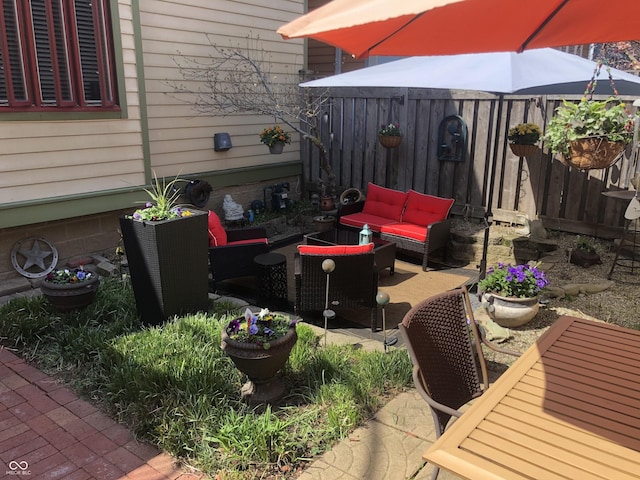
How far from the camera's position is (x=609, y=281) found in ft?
17.5

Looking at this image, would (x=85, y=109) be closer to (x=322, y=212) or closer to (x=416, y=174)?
(x=322, y=212)

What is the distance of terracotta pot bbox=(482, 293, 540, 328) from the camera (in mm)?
4447

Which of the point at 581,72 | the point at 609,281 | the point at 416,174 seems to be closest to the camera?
the point at 581,72

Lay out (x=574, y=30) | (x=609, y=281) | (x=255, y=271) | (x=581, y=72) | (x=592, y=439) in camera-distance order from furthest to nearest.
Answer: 1. (x=255, y=271)
2. (x=609, y=281)
3. (x=581, y=72)
4. (x=574, y=30)
5. (x=592, y=439)

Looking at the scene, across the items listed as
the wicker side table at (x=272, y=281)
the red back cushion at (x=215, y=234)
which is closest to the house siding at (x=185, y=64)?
the red back cushion at (x=215, y=234)

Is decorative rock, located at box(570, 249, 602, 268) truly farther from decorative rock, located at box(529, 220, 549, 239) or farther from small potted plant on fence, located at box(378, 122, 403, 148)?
small potted plant on fence, located at box(378, 122, 403, 148)

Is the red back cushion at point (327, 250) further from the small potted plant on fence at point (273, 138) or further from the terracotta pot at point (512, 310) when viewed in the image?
the small potted plant on fence at point (273, 138)

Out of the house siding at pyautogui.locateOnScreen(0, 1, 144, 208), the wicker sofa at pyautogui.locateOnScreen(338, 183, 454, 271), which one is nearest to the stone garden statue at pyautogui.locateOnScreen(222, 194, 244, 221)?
the house siding at pyautogui.locateOnScreen(0, 1, 144, 208)

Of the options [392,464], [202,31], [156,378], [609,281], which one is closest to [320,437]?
A: [392,464]

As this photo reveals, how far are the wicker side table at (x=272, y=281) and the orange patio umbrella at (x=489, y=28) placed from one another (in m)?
3.08

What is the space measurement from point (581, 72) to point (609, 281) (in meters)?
2.15

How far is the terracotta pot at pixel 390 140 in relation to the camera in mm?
7898

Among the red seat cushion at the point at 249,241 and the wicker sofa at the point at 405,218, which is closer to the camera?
the red seat cushion at the point at 249,241

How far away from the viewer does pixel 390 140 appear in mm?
7922
